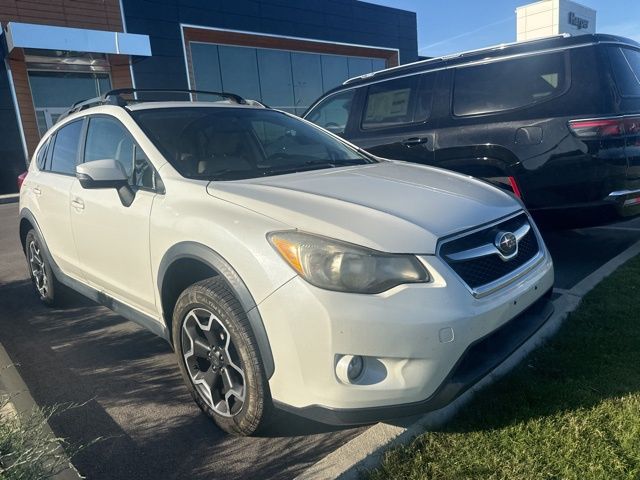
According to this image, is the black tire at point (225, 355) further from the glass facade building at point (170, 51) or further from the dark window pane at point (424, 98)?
the glass facade building at point (170, 51)

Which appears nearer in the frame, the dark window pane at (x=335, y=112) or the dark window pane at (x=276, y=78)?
the dark window pane at (x=335, y=112)

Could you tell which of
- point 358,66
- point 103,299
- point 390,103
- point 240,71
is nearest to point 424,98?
point 390,103

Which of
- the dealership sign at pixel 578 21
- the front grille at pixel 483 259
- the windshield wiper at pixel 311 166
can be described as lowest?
the front grille at pixel 483 259

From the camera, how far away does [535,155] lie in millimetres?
4316

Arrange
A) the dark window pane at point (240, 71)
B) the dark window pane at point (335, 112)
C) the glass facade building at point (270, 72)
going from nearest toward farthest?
the dark window pane at point (335, 112), the glass facade building at point (270, 72), the dark window pane at point (240, 71)

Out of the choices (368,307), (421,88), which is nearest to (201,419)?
(368,307)

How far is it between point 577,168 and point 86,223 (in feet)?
12.2

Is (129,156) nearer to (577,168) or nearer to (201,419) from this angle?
(201,419)

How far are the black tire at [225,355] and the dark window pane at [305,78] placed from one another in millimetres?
21163

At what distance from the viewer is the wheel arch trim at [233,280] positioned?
7.34 feet

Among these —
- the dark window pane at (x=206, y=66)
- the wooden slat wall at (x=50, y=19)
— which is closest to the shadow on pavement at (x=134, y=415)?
the wooden slat wall at (x=50, y=19)

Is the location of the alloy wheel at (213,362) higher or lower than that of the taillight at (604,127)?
lower

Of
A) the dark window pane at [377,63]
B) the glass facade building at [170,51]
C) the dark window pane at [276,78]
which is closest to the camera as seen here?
the glass facade building at [170,51]

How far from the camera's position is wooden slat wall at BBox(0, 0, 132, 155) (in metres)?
16.0
